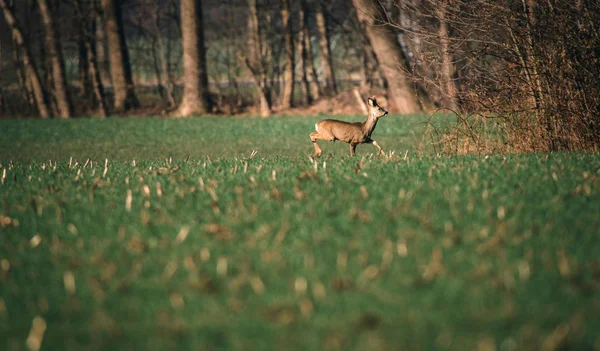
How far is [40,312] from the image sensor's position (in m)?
3.87

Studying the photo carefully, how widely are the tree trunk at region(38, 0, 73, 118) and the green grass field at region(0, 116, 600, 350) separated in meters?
24.1

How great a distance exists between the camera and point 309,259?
4453 mm

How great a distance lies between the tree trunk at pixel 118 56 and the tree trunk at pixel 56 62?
7.36 ft

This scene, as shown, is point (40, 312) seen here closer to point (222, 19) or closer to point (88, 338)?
point (88, 338)

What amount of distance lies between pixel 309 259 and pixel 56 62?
2866 cm

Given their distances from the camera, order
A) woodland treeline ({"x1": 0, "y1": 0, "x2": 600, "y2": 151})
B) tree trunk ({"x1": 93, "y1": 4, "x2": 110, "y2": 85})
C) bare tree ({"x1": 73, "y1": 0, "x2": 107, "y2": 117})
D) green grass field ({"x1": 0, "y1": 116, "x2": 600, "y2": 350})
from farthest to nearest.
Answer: tree trunk ({"x1": 93, "y1": 4, "x2": 110, "y2": 85}) < bare tree ({"x1": 73, "y1": 0, "x2": 107, "y2": 117}) < woodland treeline ({"x1": 0, "y1": 0, "x2": 600, "y2": 151}) < green grass field ({"x1": 0, "y1": 116, "x2": 600, "y2": 350})

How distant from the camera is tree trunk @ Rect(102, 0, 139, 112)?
104 ft

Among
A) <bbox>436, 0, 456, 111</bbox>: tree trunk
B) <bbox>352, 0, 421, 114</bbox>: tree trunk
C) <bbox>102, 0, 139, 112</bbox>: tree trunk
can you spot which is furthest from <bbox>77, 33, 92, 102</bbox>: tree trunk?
<bbox>436, 0, 456, 111</bbox>: tree trunk

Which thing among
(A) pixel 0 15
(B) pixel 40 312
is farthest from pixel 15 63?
(B) pixel 40 312

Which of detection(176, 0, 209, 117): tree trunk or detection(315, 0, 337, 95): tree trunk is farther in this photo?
detection(315, 0, 337, 95): tree trunk

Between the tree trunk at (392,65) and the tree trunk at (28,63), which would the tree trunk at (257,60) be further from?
the tree trunk at (28,63)

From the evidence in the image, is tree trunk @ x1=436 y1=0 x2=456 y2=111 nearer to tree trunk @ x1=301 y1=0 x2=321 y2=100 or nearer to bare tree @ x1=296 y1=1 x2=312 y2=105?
bare tree @ x1=296 y1=1 x2=312 y2=105

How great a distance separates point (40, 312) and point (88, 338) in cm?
53

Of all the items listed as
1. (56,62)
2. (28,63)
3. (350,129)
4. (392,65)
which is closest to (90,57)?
(56,62)
